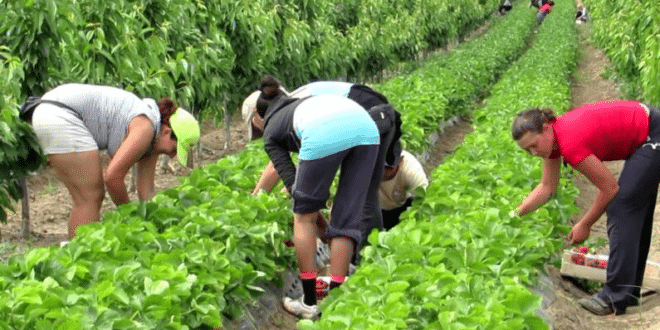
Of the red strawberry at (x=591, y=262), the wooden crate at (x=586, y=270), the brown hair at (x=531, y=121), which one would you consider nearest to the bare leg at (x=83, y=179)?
the brown hair at (x=531, y=121)

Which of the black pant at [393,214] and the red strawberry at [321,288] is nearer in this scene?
the red strawberry at [321,288]

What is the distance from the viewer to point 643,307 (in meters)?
5.45

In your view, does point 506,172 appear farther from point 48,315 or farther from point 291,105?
point 48,315

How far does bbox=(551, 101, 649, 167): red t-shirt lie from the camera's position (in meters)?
4.71

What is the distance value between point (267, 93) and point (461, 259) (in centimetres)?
139

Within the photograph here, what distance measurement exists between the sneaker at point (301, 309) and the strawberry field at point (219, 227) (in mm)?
166

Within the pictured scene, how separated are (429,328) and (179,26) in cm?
575

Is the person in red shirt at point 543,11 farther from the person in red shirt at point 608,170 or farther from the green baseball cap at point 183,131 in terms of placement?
the green baseball cap at point 183,131

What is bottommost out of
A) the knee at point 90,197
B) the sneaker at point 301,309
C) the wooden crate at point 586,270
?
the wooden crate at point 586,270

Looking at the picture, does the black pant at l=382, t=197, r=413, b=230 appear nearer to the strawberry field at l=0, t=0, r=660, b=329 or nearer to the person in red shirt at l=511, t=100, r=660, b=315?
the strawberry field at l=0, t=0, r=660, b=329

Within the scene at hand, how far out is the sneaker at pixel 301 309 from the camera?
4.87 metres

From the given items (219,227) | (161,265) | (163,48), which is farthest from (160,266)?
(163,48)

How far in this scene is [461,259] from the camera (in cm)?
446

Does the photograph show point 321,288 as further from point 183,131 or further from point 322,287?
point 183,131
